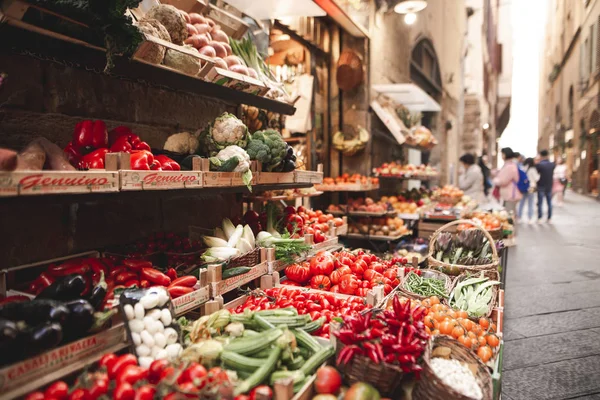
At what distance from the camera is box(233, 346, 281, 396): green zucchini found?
78.2 inches

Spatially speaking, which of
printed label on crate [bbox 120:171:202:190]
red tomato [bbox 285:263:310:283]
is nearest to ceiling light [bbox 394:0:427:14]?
red tomato [bbox 285:263:310:283]

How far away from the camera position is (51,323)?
6.12ft

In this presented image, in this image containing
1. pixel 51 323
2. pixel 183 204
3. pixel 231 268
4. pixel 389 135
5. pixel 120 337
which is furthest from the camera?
pixel 389 135

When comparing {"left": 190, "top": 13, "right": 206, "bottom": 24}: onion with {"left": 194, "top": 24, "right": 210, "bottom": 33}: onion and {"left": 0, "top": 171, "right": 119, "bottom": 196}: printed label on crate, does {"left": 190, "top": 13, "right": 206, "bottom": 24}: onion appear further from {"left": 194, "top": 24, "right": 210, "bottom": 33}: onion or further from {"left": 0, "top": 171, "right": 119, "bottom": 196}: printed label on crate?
{"left": 0, "top": 171, "right": 119, "bottom": 196}: printed label on crate

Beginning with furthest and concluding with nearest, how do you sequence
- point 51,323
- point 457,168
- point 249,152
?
point 457,168 < point 249,152 < point 51,323

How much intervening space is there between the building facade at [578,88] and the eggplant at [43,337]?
24563 mm

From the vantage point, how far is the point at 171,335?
2.32m

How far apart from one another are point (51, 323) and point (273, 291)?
6.00 ft

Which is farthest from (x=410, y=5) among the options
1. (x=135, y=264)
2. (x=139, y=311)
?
(x=139, y=311)

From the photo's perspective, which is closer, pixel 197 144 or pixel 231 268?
pixel 231 268

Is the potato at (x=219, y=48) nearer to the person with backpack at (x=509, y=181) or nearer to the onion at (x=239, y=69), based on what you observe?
the onion at (x=239, y=69)

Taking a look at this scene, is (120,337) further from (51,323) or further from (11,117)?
(11,117)

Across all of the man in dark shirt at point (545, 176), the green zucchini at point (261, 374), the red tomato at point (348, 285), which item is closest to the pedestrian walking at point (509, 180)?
the man in dark shirt at point (545, 176)

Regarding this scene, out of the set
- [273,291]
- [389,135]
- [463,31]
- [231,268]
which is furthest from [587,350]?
[463,31]
